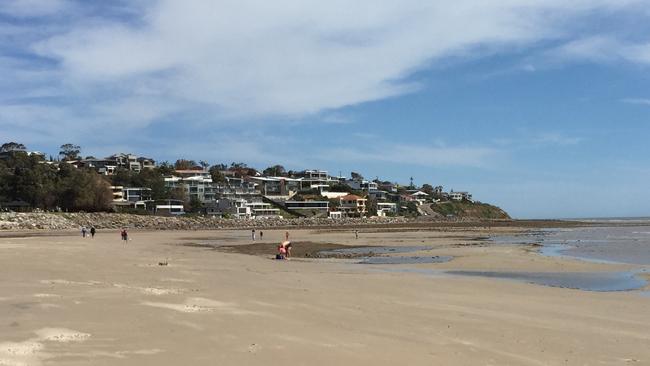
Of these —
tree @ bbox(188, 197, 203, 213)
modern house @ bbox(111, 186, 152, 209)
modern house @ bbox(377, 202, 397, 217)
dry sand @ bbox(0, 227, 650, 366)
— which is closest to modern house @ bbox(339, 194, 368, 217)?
modern house @ bbox(377, 202, 397, 217)

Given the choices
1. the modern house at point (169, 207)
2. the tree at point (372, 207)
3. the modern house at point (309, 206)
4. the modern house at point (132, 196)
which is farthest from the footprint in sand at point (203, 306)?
the tree at point (372, 207)

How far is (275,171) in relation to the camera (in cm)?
19075

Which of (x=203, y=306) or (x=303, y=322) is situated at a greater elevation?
(x=203, y=306)

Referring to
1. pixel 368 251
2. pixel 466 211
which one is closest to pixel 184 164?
pixel 466 211

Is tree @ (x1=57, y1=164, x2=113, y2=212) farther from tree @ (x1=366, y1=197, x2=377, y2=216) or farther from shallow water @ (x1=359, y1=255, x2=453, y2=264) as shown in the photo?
shallow water @ (x1=359, y1=255, x2=453, y2=264)

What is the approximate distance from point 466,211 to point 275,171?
63874 mm

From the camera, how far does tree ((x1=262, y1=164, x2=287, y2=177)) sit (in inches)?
7460

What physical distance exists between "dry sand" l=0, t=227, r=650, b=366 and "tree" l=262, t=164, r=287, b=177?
173 m

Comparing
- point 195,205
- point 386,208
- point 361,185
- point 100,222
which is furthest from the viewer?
point 361,185

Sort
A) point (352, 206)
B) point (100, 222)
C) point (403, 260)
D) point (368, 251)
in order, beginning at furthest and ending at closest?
point (352, 206)
point (100, 222)
point (368, 251)
point (403, 260)

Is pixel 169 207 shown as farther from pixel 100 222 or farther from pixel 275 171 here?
pixel 275 171

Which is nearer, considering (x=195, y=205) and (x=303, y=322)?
(x=303, y=322)

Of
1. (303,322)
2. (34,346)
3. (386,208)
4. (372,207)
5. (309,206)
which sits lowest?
(303,322)

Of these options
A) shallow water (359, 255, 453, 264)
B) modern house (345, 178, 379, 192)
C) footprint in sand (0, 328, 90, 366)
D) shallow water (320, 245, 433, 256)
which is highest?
modern house (345, 178, 379, 192)
